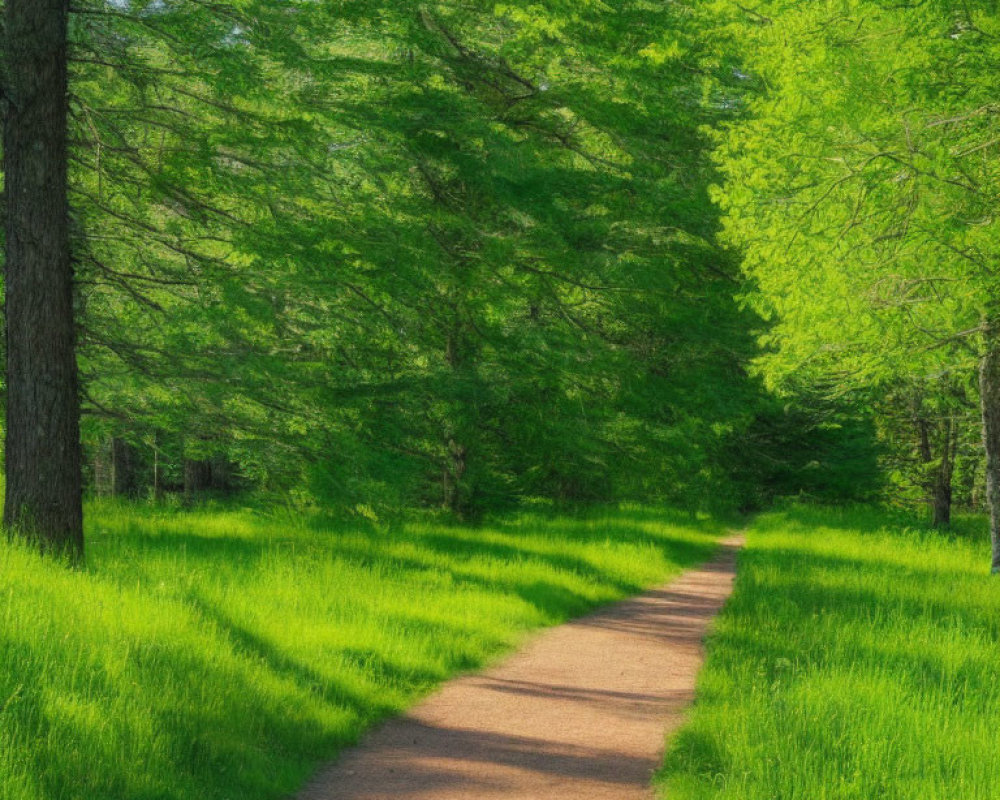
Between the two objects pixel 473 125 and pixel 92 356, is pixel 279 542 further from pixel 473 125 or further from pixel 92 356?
pixel 473 125

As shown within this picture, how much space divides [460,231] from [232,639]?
395 inches


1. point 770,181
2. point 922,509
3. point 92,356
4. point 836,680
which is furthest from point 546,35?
point 922,509

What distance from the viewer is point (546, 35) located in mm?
17016

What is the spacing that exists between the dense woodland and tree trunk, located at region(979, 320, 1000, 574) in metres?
0.04

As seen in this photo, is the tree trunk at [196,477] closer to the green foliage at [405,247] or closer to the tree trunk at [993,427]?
the green foliage at [405,247]

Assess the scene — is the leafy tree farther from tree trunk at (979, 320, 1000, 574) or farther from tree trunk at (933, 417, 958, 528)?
tree trunk at (933, 417, 958, 528)

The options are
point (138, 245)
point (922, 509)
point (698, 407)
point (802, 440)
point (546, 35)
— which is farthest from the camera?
point (802, 440)

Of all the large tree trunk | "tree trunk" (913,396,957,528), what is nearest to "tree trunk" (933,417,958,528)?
"tree trunk" (913,396,957,528)

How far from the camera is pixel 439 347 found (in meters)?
16.6

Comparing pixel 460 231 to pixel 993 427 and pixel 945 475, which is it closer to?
pixel 993 427

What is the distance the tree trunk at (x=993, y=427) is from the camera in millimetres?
13704

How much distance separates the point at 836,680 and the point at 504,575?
5928 millimetres

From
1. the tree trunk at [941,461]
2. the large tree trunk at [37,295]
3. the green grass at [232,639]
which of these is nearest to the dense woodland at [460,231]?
the large tree trunk at [37,295]

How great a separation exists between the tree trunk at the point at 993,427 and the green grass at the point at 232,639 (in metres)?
4.86
